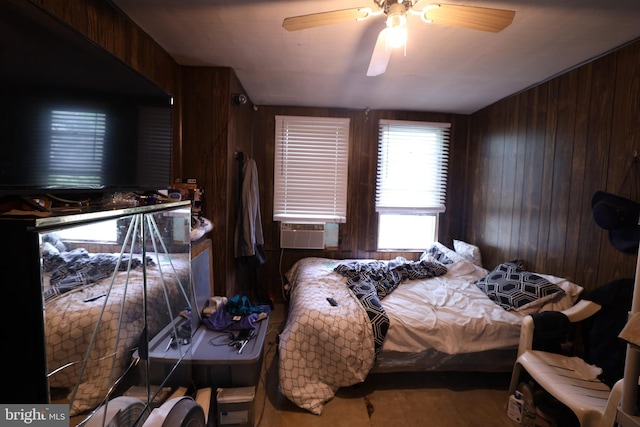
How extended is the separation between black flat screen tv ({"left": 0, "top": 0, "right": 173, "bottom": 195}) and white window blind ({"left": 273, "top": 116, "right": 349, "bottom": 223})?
199 cm

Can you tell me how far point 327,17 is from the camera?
1.23 metres

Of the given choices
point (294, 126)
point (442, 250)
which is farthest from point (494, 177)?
point (294, 126)

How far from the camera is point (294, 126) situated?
10.4 feet

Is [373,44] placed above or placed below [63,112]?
above

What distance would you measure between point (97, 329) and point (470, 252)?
331 centimetres

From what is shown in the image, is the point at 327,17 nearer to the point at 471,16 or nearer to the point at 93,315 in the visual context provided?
the point at 471,16

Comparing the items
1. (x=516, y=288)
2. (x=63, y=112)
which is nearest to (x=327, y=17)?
(x=63, y=112)

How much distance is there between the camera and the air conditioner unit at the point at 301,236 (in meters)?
3.19

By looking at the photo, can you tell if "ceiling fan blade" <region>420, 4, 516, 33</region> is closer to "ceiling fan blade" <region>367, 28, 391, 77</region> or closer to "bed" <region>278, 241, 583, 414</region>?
"ceiling fan blade" <region>367, 28, 391, 77</region>

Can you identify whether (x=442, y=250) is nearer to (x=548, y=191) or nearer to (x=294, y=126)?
(x=548, y=191)

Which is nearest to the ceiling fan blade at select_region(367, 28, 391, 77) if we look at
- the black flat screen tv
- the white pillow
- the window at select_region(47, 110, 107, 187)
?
the black flat screen tv

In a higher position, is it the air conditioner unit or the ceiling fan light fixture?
the ceiling fan light fixture

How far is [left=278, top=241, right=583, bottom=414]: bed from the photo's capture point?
168cm

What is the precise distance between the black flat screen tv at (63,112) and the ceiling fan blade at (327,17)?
79 centimetres
